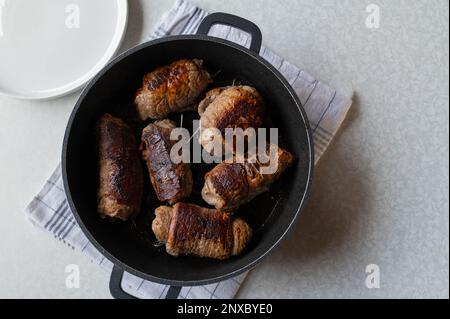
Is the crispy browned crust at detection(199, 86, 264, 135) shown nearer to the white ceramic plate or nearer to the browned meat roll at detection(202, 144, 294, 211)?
the browned meat roll at detection(202, 144, 294, 211)

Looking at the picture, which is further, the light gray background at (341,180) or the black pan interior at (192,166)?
the light gray background at (341,180)

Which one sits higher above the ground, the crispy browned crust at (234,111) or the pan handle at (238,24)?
the pan handle at (238,24)

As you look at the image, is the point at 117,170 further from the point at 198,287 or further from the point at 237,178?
the point at 198,287

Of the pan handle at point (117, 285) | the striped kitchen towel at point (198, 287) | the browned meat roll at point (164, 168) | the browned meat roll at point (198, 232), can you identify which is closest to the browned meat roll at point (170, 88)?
the browned meat roll at point (164, 168)

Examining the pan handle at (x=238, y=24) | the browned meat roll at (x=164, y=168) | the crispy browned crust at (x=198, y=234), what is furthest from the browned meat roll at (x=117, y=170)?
the pan handle at (x=238, y=24)

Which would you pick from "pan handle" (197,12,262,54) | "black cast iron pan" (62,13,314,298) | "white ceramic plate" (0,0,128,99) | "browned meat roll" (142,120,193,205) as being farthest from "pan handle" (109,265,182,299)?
"pan handle" (197,12,262,54)

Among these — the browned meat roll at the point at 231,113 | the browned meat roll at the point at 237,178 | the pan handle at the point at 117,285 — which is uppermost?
the browned meat roll at the point at 231,113

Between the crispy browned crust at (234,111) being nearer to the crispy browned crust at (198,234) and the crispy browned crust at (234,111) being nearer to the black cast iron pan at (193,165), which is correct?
the black cast iron pan at (193,165)
